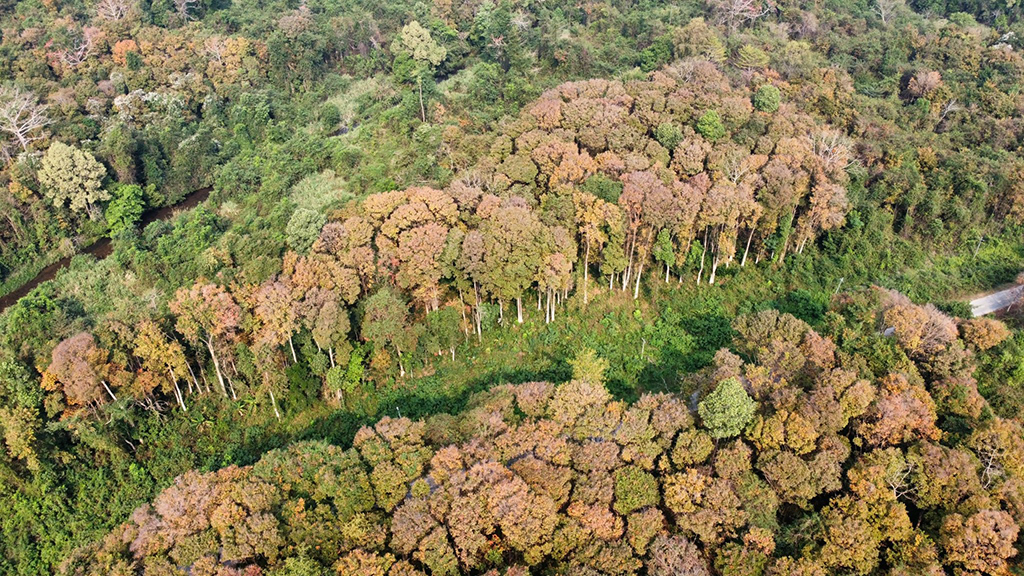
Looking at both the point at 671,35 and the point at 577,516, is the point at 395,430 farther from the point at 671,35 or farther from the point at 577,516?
the point at 671,35

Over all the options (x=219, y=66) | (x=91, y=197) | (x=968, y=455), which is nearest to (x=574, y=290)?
(x=968, y=455)

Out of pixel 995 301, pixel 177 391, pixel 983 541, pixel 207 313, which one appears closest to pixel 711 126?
pixel 995 301

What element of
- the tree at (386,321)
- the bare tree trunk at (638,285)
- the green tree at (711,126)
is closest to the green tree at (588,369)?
the bare tree trunk at (638,285)

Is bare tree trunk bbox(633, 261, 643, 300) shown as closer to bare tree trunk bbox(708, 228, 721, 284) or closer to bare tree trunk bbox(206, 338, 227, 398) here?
bare tree trunk bbox(708, 228, 721, 284)

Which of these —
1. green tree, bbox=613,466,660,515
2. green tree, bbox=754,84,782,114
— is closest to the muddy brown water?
green tree, bbox=613,466,660,515

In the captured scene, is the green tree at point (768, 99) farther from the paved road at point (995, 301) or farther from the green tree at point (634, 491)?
the green tree at point (634, 491)

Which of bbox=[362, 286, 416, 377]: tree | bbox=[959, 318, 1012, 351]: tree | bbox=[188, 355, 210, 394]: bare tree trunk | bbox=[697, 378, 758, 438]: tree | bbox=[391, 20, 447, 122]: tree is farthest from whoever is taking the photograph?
bbox=[391, 20, 447, 122]: tree
